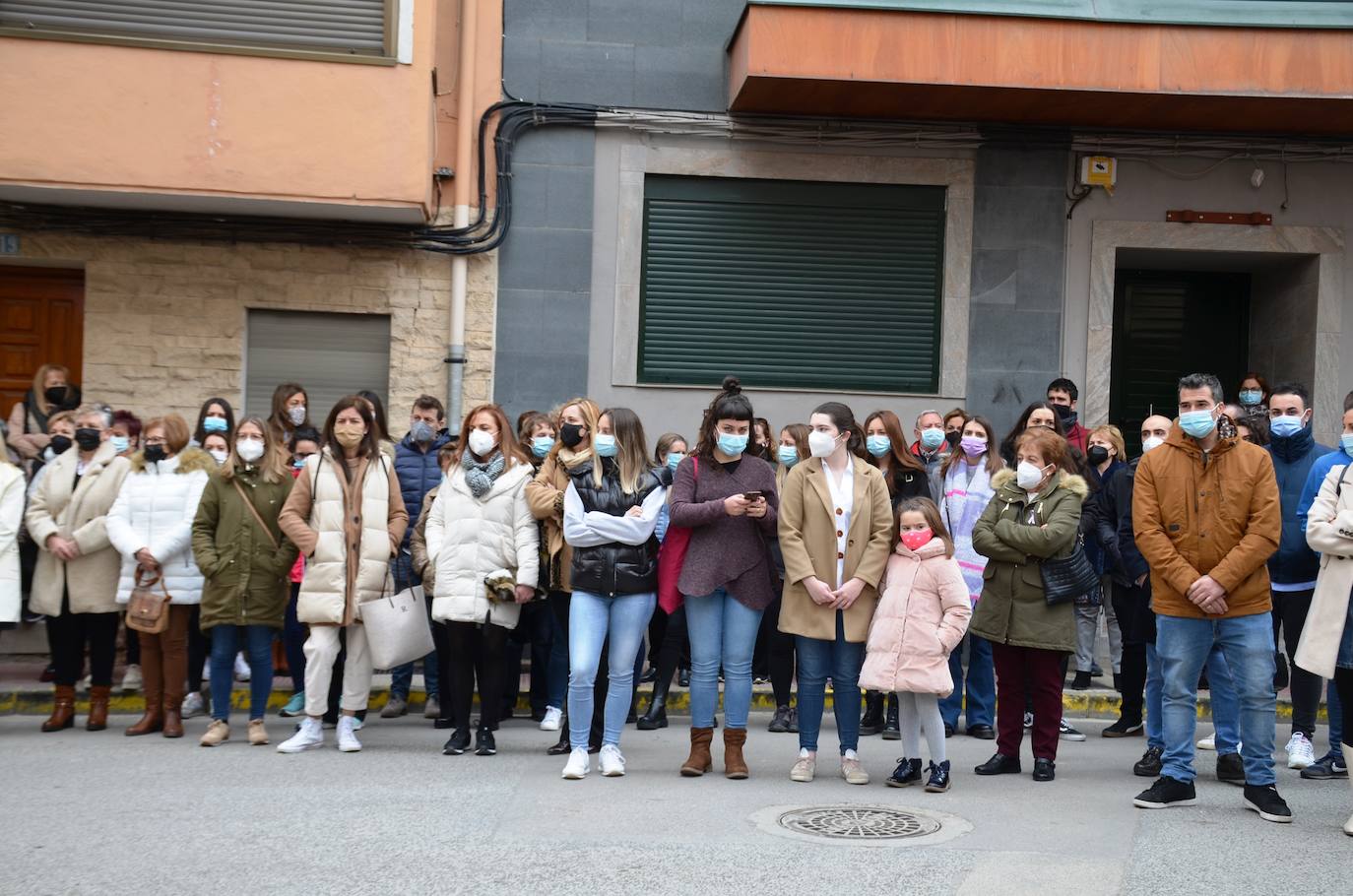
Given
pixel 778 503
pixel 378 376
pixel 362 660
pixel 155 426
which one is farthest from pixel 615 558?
pixel 378 376

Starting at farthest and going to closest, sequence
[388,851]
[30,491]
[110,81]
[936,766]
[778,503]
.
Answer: [110,81]
[30,491]
[778,503]
[936,766]
[388,851]

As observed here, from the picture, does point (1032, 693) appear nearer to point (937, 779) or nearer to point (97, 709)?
point (937, 779)

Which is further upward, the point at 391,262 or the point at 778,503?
the point at 391,262

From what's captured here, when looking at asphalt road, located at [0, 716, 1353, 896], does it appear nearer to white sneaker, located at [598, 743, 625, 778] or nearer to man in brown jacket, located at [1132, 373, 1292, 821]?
white sneaker, located at [598, 743, 625, 778]

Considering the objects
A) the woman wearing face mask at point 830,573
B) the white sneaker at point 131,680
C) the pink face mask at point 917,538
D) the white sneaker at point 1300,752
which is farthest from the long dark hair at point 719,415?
the white sneaker at point 131,680

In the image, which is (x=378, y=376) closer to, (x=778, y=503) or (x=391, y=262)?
(x=391, y=262)

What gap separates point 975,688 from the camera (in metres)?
8.73

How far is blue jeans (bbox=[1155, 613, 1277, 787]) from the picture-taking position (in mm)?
6629

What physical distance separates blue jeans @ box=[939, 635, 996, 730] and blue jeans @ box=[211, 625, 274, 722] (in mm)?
4162

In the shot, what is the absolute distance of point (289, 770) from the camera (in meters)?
7.36

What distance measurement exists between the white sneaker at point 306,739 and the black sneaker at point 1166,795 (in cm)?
455

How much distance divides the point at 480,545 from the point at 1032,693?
10.6ft

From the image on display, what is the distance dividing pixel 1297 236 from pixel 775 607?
7.13 m

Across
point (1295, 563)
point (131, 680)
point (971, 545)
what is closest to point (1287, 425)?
point (1295, 563)
